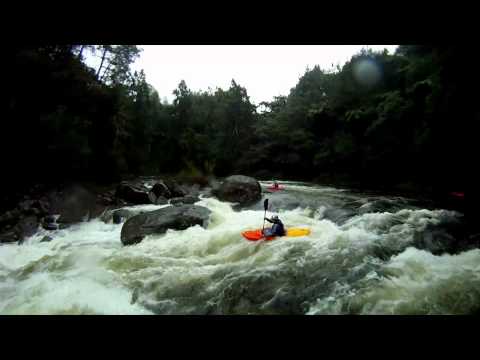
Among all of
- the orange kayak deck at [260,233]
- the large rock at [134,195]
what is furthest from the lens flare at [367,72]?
the orange kayak deck at [260,233]

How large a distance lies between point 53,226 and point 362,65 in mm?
21787

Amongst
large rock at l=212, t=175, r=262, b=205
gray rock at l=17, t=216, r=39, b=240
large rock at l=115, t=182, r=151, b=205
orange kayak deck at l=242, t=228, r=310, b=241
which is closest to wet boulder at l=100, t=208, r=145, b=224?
large rock at l=115, t=182, r=151, b=205

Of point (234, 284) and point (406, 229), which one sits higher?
point (406, 229)

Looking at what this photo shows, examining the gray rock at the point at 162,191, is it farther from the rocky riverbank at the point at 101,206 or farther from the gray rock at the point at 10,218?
the gray rock at the point at 10,218

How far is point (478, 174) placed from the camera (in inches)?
372

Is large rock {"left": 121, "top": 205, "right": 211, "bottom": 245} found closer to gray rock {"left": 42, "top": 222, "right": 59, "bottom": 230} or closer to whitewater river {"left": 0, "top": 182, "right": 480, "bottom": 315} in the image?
whitewater river {"left": 0, "top": 182, "right": 480, "bottom": 315}

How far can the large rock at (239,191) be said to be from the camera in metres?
10.8

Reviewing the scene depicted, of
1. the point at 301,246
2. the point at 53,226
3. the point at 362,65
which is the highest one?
the point at 362,65

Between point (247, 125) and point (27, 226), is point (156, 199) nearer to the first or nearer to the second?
point (27, 226)

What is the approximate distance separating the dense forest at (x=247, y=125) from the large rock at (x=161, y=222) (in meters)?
3.78

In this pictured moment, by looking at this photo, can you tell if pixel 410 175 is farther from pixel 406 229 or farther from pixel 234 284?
pixel 234 284

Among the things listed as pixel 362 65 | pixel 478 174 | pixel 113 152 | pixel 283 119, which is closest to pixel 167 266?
pixel 478 174

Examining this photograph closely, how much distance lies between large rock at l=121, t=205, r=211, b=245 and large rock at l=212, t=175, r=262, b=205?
11.0 feet
